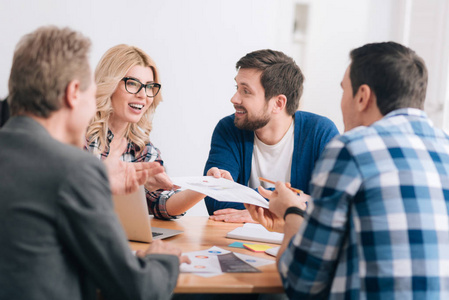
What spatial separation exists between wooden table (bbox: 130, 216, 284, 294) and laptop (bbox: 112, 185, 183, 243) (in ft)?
0.10

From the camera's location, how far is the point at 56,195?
2.76 ft

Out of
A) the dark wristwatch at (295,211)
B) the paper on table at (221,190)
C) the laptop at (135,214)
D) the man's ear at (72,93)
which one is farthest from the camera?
the paper on table at (221,190)

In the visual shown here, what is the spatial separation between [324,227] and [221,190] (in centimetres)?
69

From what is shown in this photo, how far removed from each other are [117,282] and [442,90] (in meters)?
3.29

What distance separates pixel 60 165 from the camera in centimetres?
85

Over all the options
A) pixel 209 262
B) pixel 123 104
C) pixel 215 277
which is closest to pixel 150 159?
pixel 123 104

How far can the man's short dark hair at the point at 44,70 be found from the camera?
36.7 inches

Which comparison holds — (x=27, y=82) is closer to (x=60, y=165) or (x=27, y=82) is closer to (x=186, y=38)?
(x=60, y=165)

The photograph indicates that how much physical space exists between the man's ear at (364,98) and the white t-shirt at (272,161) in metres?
1.24

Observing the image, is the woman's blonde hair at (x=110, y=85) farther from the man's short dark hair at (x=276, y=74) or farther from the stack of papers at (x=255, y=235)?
the stack of papers at (x=255, y=235)

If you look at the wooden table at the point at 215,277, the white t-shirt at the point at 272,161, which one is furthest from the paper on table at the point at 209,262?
the white t-shirt at the point at 272,161

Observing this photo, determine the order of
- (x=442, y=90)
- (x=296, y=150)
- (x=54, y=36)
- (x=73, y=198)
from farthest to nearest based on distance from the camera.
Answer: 1. (x=442, y=90)
2. (x=296, y=150)
3. (x=54, y=36)
4. (x=73, y=198)

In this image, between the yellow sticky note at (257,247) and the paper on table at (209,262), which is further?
the yellow sticky note at (257,247)

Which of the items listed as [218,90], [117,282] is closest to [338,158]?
[117,282]
